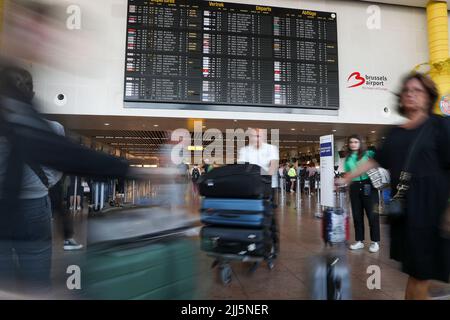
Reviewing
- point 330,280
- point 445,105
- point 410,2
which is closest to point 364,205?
point 330,280

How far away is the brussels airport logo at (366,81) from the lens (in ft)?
28.0

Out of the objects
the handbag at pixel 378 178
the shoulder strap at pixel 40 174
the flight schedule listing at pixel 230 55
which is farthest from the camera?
the flight schedule listing at pixel 230 55

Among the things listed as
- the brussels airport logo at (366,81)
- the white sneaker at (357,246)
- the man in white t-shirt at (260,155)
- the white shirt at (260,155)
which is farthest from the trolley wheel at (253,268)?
the brussels airport logo at (366,81)

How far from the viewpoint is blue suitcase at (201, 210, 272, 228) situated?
2.65 m

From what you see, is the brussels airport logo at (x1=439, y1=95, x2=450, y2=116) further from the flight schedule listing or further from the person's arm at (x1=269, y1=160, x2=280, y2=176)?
the person's arm at (x1=269, y1=160, x2=280, y2=176)

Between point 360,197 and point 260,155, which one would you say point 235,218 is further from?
point 360,197

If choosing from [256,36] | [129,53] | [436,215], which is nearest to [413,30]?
[256,36]

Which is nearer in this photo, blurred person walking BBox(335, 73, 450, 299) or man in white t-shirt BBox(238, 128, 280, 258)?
blurred person walking BBox(335, 73, 450, 299)

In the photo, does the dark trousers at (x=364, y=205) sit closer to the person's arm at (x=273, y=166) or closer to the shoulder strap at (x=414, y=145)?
the person's arm at (x=273, y=166)

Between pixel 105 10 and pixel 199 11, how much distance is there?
248 cm

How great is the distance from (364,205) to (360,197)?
123 millimetres

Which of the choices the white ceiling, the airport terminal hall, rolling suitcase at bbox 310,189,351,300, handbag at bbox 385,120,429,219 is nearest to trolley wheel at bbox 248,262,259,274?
the airport terminal hall

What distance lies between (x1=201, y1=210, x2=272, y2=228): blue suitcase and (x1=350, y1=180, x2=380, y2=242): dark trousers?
6.47 ft

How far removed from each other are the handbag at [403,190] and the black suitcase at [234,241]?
3.96 feet
